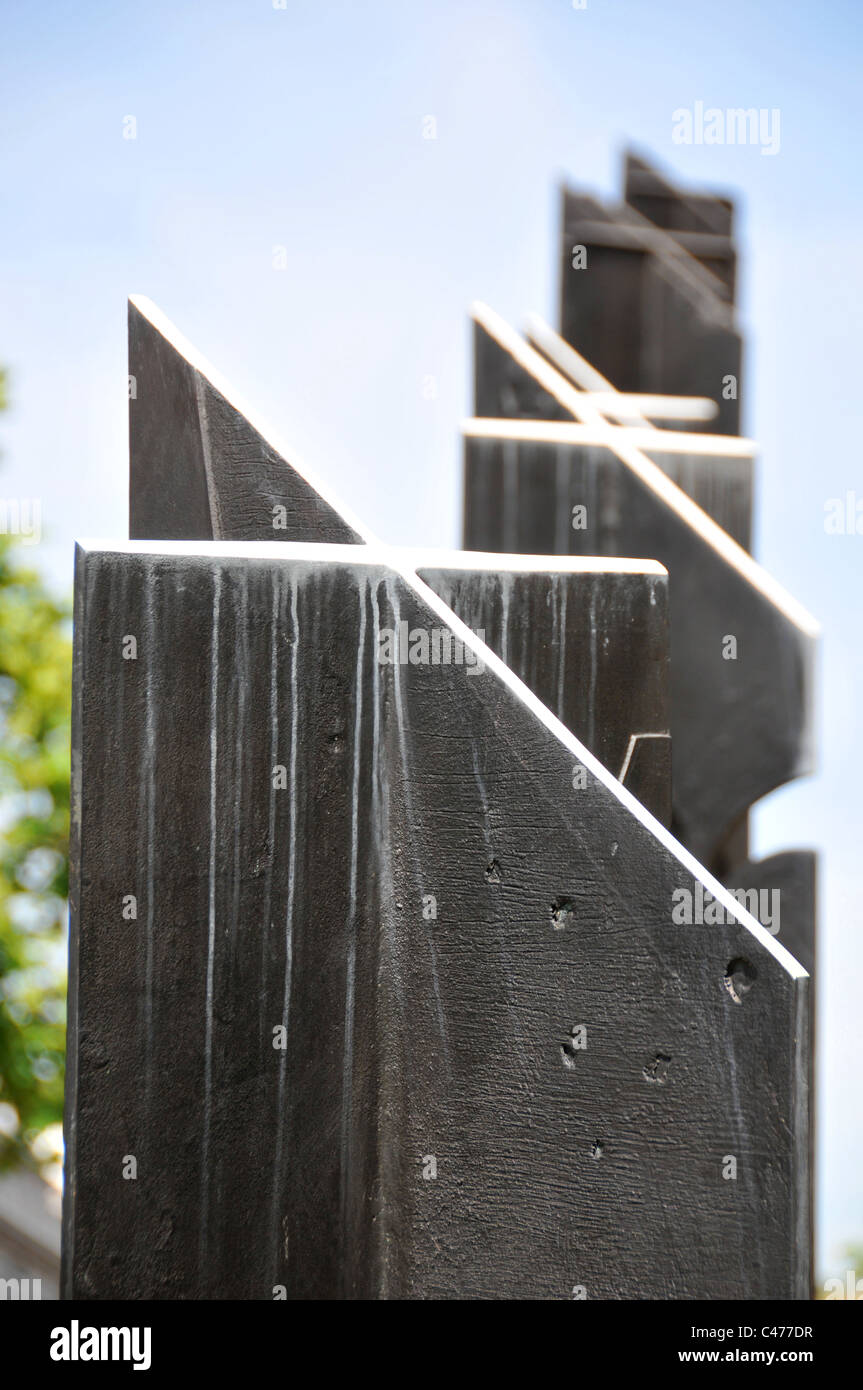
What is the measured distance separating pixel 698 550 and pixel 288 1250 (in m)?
3.20

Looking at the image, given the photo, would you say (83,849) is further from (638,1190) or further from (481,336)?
(481,336)

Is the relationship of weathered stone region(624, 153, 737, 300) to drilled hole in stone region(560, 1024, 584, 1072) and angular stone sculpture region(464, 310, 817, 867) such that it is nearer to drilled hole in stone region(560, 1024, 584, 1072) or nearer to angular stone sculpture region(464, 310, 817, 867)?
angular stone sculpture region(464, 310, 817, 867)

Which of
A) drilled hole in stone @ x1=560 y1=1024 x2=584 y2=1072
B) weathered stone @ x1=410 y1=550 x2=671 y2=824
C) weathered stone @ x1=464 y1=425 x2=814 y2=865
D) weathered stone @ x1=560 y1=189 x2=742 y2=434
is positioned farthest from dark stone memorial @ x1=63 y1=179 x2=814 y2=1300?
weathered stone @ x1=560 y1=189 x2=742 y2=434

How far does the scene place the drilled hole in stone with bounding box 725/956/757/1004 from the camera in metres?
2.40

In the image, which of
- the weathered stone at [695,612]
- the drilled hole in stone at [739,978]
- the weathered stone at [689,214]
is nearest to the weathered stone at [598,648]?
the drilled hole in stone at [739,978]

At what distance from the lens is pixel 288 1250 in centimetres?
246

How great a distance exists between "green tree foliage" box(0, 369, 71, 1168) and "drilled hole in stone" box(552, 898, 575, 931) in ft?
36.7

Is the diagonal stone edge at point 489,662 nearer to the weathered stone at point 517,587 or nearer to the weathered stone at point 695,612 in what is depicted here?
the weathered stone at point 517,587

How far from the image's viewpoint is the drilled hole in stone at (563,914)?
2.42 metres

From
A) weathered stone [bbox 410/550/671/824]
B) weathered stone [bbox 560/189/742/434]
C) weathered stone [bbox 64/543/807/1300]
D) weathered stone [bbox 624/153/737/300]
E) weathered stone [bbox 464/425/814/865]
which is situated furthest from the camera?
weathered stone [bbox 624/153/737/300]

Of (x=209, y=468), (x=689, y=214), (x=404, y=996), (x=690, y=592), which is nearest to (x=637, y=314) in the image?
(x=689, y=214)

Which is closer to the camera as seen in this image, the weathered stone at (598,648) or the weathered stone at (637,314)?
the weathered stone at (598,648)

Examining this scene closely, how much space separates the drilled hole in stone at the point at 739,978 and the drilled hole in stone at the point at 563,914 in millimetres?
314

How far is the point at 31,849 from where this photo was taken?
1356 centimetres
